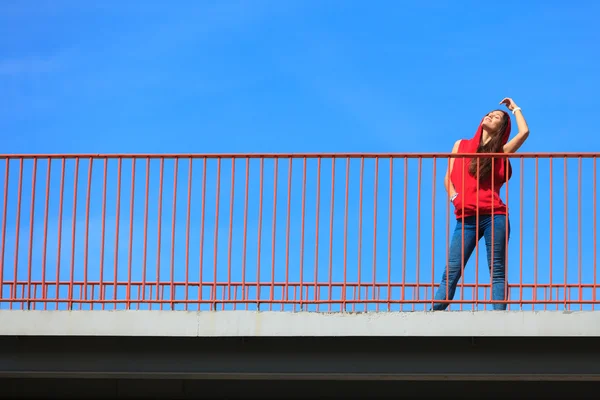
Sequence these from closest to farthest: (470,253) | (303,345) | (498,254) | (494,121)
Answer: (303,345)
(498,254)
(470,253)
(494,121)

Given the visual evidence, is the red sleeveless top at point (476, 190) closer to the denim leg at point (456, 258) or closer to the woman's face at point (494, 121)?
the denim leg at point (456, 258)

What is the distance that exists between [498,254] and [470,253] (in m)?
0.30

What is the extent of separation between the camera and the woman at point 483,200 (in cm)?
1198

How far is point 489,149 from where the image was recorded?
12438mm

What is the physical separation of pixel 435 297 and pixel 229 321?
80.6 inches

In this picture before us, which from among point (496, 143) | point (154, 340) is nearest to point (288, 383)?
point (154, 340)

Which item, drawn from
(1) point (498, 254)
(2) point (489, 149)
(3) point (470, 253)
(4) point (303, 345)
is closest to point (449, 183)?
(2) point (489, 149)

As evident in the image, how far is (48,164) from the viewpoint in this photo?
491 inches

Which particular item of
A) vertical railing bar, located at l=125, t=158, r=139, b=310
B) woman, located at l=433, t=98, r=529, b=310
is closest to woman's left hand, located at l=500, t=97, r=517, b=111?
woman, located at l=433, t=98, r=529, b=310

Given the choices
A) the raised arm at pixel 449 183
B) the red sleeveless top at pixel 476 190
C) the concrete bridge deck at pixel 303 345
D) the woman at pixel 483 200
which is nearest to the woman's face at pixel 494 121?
the woman at pixel 483 200

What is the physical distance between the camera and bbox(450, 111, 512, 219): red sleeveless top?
12086mm

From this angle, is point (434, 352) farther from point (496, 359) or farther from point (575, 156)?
point (575, 156)

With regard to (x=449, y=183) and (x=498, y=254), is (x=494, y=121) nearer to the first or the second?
(x=449, y=183)

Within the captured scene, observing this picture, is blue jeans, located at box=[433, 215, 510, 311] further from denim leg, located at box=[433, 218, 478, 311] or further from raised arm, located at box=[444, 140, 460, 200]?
raised arm, located at box=[444, 140, 460, 200]
